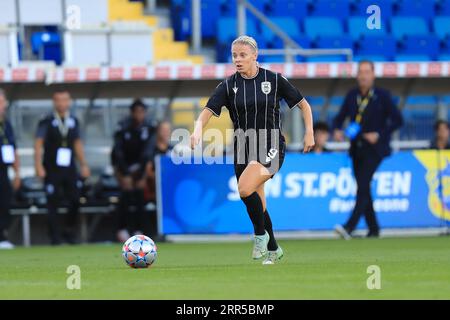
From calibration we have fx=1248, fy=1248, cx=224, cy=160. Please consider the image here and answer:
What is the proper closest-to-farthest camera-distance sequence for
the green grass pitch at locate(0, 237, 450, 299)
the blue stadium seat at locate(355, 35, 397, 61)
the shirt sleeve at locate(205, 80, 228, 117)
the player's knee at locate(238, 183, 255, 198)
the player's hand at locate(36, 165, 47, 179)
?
the green grass pitch at locate(0, 237, 450, 299) < the player's knee at locate(238, 183, 255, 198) < the shirt sleeve at locate(205, 80, 228, 117) < the player's hand at locate(36, 165, 47, 179) < the blue stadium seat at locate(355, 35, 397, 61)

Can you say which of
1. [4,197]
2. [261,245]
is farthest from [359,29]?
[261,245]

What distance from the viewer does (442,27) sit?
26.2 metres

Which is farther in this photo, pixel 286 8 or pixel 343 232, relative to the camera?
pixel 286 8

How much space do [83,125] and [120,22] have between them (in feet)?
6.66

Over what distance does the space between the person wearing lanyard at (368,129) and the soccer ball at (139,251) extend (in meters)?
6.56

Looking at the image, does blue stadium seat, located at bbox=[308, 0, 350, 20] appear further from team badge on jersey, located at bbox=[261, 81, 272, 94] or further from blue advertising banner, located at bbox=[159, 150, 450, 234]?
team badge on jersey, located at bbox=[261, 81, 272, 94]

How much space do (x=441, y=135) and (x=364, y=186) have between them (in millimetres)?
2210

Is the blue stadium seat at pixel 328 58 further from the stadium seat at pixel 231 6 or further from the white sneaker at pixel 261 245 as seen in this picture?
the white sneaker at pixel 261 245

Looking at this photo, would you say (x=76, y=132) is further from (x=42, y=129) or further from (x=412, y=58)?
(x=412, y=58)

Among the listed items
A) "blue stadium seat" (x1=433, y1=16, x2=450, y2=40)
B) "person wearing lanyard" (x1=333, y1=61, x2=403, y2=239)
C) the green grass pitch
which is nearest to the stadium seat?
"blue stadium seat" (x1=433, y1=16, x2=450, y2=40)

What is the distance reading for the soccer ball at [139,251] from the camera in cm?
1150

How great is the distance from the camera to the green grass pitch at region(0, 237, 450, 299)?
888cm

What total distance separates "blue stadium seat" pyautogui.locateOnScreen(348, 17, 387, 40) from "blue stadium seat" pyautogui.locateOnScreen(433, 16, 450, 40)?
3.63 feet
